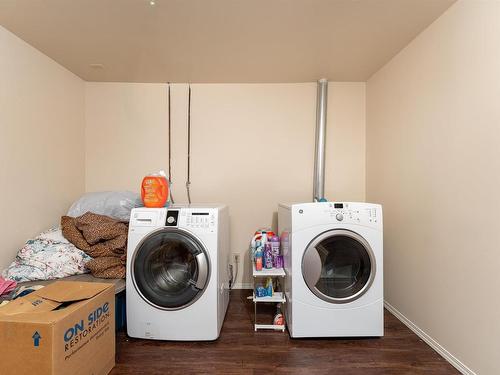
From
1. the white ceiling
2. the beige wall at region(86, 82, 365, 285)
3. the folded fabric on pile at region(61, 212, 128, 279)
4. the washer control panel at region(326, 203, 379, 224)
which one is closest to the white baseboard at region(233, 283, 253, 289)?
the beige wall at region(86, 82, 365, 285)

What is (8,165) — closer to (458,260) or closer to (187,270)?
(187,270)

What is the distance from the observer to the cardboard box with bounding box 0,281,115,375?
119cm

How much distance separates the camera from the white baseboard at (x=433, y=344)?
61.7 inches

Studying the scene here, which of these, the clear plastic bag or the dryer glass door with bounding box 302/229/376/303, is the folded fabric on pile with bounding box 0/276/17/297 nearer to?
the clear plastic bag

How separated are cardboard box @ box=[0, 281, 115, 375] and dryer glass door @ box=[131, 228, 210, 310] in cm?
31

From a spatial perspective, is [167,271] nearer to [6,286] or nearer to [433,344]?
[6,286]

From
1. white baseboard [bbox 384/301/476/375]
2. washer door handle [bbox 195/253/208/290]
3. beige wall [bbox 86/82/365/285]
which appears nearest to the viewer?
white baseboard [bbox 384/301/476/375]

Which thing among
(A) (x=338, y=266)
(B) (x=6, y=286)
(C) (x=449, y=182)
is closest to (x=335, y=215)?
(A) (x=338, y=266)

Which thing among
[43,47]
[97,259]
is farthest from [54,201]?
[43,47]

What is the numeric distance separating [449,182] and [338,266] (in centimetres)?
88

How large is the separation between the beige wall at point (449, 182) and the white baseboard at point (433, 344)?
0.03 meters

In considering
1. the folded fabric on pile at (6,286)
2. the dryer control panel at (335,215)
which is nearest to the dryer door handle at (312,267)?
the dryer control panel at (335,215)

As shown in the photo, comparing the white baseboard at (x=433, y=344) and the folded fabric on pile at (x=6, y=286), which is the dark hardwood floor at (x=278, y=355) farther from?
the folded fabric on pile at (x=6, y=286)

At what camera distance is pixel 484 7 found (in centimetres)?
144
